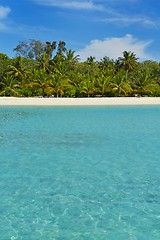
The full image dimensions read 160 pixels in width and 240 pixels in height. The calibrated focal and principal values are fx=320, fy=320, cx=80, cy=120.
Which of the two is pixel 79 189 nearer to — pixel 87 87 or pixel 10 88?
pixel 87 87

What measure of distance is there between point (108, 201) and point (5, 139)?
9555 millimetres

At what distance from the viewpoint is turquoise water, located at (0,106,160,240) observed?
19.7 ft

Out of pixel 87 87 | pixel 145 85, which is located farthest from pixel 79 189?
pixel 145 85

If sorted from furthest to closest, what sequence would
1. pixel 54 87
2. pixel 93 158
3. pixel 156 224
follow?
pixel 54 87 → pixel 93 158 → pixel 156 224

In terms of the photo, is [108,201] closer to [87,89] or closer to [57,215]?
[57,215]

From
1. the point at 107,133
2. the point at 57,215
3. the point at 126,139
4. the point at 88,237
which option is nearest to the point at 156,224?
the point at 88,237

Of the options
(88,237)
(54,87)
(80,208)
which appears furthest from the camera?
(54,87)

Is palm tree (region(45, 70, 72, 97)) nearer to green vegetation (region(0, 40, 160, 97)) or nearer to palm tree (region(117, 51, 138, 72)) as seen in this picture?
green vegetation (region(0, 40, 160, 97))

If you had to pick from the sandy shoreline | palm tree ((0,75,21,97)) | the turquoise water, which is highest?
palm tree ((0,75,21,97))

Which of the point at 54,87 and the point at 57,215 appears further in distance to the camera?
the point at 54,87

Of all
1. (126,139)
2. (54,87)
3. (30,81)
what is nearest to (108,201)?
(126,139)

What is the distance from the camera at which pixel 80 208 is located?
22.8ft

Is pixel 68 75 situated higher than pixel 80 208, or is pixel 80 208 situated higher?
pixel 68 75

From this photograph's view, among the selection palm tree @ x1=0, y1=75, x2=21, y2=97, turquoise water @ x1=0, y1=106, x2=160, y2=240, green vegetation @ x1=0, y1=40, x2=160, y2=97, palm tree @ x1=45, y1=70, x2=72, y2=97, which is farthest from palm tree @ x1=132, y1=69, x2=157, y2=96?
turquoise water @ x1=0, y1=106, x2=160, y2=240
